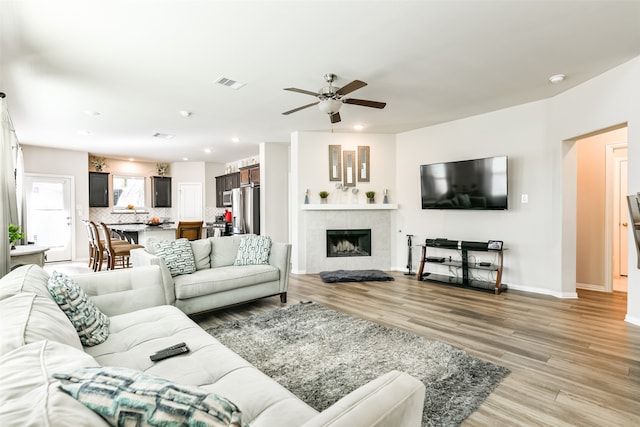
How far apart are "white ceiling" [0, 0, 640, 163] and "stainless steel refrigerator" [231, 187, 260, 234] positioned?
97.9 inches

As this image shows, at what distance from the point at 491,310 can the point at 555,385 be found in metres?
1.61

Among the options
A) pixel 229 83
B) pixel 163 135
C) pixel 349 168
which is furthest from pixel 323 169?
pixel 163 135

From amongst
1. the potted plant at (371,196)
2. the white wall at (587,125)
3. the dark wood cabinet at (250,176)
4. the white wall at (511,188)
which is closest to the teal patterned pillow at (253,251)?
the potted plant at (371,196)

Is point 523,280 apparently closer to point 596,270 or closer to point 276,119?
point 596,270

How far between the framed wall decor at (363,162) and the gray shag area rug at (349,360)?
3.23m

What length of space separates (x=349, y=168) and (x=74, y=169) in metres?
6.58

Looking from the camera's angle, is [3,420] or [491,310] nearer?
[3,420]

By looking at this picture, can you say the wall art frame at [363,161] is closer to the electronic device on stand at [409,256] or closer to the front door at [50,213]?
the electronic device on stand at [409,256]

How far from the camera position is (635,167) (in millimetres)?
3172

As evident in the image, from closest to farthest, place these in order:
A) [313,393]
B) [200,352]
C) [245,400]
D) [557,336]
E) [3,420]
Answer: [3,420], [245,400], [200,352], [313,393], [557,336]

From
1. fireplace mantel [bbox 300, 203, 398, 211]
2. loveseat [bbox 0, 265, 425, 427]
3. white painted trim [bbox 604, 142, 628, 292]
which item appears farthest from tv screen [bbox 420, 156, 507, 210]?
loveseat [bbox 0, 265, 425, 427]

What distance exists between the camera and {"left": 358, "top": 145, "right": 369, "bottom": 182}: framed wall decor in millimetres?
5988

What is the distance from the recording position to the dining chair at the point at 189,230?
5.30 m

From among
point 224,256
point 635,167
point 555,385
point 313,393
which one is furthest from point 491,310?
point 224,256
